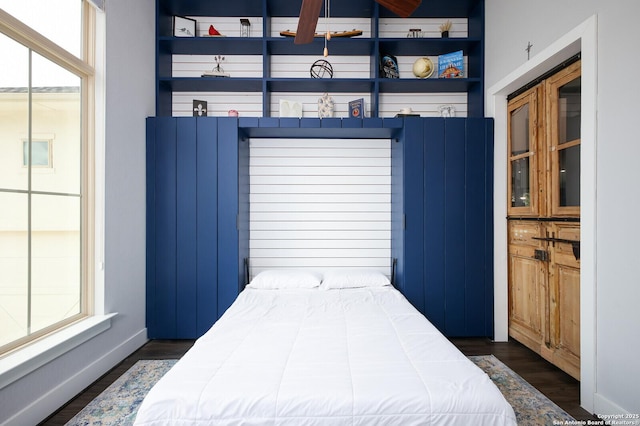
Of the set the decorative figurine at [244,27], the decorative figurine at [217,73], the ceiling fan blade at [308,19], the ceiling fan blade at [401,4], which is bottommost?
the ceiling fan blade at [308,19]

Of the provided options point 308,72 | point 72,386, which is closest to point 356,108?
point 308,72

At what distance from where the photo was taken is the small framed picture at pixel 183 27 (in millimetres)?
3418

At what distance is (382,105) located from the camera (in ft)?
12.0

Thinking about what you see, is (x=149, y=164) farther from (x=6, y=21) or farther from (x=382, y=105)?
(x=382, y=105)

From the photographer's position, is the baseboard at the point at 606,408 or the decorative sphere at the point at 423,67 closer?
the baseboard at the point at 606,408

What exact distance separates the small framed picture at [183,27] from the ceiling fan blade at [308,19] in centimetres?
176

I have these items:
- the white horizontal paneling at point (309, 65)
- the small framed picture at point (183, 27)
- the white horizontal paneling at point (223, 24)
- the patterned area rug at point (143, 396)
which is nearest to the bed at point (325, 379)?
the patterned area rug at point (143, 396)

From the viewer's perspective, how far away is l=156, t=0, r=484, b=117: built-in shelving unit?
331 cm

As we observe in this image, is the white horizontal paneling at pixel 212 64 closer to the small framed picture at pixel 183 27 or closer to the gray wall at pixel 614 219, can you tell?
the small framed picture at pixel 183 27

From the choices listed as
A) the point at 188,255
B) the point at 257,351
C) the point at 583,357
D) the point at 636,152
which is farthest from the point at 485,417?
the point at 188,255

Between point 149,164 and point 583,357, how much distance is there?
3.62 metres

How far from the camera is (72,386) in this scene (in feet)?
7.43

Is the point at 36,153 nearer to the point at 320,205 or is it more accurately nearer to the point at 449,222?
the point at 320,205

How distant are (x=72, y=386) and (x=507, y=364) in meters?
3.11
